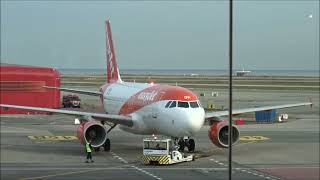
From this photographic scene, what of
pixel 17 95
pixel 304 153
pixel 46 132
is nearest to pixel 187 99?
pixel 304 153

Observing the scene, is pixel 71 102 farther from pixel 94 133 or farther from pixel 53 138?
pixel 94 133

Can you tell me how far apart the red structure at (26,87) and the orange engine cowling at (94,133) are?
119ft

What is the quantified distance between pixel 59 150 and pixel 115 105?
702cm

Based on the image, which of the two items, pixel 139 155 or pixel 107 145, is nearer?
pixel 139 155

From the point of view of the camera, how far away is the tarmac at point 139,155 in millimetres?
27016

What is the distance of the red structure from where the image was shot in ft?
229

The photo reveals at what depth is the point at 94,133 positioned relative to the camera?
3459 centimetres

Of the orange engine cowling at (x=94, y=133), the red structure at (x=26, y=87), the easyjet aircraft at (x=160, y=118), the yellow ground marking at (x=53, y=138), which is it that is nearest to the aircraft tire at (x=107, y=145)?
the easyjet aircraft at (x=160, y=118)

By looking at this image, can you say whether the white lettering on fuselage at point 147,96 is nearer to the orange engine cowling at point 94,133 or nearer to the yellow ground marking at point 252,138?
the orange engine cowling at point 94,133

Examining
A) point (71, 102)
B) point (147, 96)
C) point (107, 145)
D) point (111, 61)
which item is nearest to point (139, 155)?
point (107, 145)

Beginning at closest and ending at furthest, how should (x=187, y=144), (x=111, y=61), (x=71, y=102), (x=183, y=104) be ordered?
1. (x=183, y=104)
2. (x=187, y=144)
3. (x=111, y=61)
4. (x=71, y=102)

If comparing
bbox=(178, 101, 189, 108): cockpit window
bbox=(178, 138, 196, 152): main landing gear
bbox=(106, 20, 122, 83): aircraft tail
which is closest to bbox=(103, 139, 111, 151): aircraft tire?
bbox=(178, 138, 196, 152): main landing gear

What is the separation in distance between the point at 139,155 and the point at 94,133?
2.92 metres

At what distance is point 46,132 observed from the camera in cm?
4856
